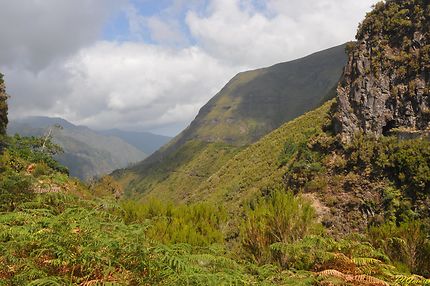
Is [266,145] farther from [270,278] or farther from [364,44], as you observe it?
[270,278]

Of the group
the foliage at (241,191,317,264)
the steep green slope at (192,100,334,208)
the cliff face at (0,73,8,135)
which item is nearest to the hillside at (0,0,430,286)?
the foliage at (241,191,317,264)

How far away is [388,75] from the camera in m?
34.6

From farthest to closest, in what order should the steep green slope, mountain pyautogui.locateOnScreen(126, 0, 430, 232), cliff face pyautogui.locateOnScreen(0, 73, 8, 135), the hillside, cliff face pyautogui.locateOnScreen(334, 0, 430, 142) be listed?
1. the steep green slope
2. cliff face pyautogui.locateOnScreen(0, 73, 8, 135)
3. cliff face pyautogui.locateOnScreen(334, 0, 430, 142)
4. mountain pyautogui.locateOnScreen(126, 0, 430, 232)
5. the hillside

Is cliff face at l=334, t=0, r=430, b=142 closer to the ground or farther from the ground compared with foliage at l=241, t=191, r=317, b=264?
farther from the ground

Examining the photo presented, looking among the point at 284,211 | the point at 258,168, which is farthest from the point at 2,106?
the point at 284,211

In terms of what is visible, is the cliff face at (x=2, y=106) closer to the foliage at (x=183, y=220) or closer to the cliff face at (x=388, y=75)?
the foliage at (x=183, y=220)

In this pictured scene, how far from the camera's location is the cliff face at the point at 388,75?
32.7m

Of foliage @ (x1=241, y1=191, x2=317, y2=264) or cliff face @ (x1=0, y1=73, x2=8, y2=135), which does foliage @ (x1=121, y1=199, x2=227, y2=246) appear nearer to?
foliage @ (x1=241, y1=191, x2=317, y2=264)

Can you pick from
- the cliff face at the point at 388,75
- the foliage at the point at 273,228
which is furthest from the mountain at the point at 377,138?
the foliage at the point at 273,228

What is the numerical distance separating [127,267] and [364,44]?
37.8 m

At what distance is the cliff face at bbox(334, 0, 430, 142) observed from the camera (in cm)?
3269

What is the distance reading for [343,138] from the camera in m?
34.4

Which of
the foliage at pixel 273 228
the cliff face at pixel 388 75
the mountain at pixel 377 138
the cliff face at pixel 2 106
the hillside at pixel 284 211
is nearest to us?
the hillside at pixel 284 211

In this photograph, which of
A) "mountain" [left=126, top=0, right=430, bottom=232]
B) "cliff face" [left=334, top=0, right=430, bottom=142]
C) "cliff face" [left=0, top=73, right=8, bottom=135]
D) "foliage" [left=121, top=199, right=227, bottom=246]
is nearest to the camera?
"foliage" [left=121, top=199, right=227, bottom=246]
